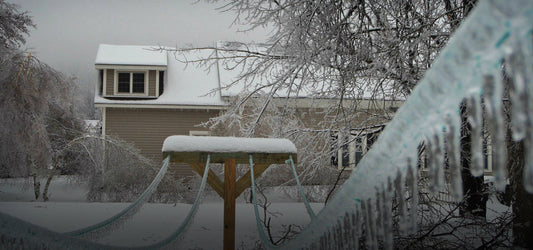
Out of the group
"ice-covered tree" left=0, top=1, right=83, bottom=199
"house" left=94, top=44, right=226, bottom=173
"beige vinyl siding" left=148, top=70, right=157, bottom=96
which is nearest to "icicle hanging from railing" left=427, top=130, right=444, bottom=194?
"ice-covered tree" left=0, top=1, right=83, bottom=199

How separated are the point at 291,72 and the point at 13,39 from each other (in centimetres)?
858

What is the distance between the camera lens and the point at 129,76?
1391 centimetres

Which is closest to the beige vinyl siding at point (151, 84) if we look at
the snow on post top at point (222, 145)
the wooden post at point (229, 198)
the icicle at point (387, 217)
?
the snow on post top at point (222, 145)

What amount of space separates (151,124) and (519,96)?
45.3 feet

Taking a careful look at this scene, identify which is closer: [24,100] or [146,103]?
[24,100]

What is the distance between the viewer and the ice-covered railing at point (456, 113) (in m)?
0.50

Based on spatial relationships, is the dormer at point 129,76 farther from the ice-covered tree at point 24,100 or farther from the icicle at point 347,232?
the icicle at point 347,232

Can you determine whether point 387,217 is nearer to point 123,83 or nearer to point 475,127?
point 475,127

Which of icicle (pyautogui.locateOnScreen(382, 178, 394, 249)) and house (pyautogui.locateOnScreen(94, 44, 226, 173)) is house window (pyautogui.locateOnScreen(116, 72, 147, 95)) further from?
icicle (pyautogui.locateOnScreen(382, 178, 394, 249))

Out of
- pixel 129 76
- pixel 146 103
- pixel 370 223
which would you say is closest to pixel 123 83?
pixel 129 76

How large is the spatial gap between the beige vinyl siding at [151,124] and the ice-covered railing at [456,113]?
12.8 metres

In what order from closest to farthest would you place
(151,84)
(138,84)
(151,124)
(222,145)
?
(222,145) → (151,124) → (151,84) → (138,84)

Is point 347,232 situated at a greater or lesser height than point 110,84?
lesser

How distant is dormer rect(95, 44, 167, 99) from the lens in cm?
1355
